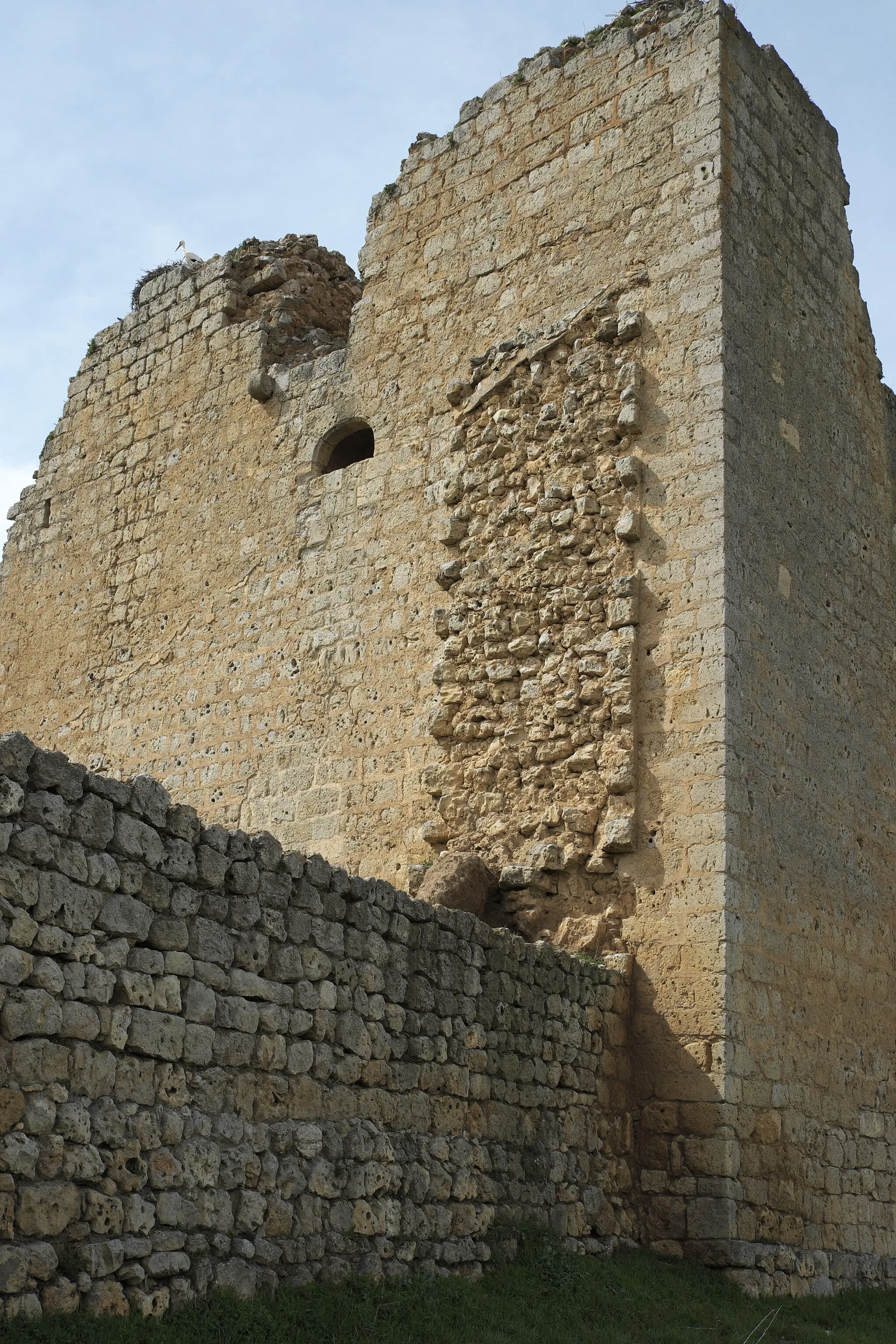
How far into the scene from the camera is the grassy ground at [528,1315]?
4.16m

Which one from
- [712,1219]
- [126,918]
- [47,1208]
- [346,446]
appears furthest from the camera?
[346,446]

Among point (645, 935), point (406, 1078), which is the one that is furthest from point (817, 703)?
point (406, 1078)

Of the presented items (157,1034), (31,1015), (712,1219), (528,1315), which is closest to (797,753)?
(712,1219)

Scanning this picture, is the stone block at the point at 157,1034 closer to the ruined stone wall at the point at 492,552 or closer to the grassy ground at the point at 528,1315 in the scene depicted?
the grassy ground at the point at 528,1315

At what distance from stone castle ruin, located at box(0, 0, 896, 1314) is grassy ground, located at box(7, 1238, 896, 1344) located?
0.12m

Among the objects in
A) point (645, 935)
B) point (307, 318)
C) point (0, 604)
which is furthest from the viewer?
point (0, 604)

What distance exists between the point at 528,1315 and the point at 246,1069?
1628mm

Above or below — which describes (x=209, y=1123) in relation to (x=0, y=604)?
below

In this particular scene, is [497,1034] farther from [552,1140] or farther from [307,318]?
[307,318]

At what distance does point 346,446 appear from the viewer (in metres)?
9.85

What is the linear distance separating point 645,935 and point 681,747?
95 centimetres

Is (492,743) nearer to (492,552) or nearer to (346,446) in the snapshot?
(492,552)

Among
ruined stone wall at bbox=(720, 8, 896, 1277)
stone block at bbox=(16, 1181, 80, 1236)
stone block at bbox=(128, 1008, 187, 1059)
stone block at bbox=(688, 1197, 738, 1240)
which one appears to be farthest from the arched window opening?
stone block at bbox=(16, 1181, 80, 1236)

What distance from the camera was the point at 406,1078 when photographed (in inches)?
219
